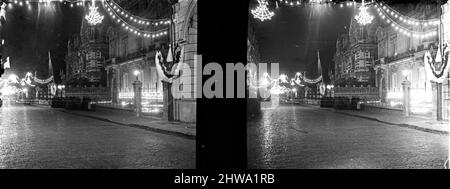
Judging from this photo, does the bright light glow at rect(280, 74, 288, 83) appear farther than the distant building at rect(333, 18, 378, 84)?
Yes

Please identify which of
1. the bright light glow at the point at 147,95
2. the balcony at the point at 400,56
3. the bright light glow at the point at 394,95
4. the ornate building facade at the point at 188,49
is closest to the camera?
the ornate building facade at the point at 188,49

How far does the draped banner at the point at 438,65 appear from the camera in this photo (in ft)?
48.5

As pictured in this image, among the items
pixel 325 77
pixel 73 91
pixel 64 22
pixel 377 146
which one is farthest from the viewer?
pixel 325 77

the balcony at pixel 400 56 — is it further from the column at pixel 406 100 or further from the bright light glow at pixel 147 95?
the bright light glow at pixel 147 95

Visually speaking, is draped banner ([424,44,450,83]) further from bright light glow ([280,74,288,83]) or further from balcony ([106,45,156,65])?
bright light glow ([280,74,288,83])

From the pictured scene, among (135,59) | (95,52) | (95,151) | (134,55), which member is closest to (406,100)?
(95,151)

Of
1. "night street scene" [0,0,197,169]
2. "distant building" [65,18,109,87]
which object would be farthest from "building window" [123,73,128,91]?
"distant building" [65,18,109,87]

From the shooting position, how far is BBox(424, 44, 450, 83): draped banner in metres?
14.8

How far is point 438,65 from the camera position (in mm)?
15586

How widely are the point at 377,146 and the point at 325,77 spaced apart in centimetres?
5689

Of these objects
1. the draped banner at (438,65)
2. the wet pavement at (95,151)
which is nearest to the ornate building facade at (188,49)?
the wet pavement at (95,151)
